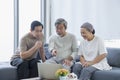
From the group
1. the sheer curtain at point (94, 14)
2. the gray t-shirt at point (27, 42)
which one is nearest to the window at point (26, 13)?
the sheer curtain at point (94, 14)

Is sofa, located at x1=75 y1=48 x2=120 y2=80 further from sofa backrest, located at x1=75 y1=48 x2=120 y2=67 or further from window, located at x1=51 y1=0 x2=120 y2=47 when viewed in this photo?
window, located at x1=51 y1=0 x2=120 y2=47

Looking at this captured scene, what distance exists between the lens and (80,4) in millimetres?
4797

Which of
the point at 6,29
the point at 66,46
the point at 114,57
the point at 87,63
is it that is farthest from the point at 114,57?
the point at 6,29

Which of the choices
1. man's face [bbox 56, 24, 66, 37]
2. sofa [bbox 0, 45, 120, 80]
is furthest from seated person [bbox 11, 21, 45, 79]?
man's face [bbox 56, 24, 66, 37]

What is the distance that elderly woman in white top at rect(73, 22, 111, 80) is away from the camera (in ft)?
11.4

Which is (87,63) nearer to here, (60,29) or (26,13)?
(60,29)

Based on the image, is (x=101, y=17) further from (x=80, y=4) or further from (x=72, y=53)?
(x=72, y=53)

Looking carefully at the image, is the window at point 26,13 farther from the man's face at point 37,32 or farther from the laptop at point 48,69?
the laptop at point 48,69

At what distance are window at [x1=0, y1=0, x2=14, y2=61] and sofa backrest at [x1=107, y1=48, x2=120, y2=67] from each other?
197 cm

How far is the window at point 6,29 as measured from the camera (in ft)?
15.5

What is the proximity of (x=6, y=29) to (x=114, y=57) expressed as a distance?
6.95 ft

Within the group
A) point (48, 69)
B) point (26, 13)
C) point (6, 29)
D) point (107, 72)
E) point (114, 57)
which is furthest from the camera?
point (26, 13)

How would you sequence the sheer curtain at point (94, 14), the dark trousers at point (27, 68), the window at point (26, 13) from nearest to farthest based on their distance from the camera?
the dark trousers at point (27, 68) → the sheer curtain at point (94, 14) → the window at point (26, 13)

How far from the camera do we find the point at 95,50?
3.57 metres
